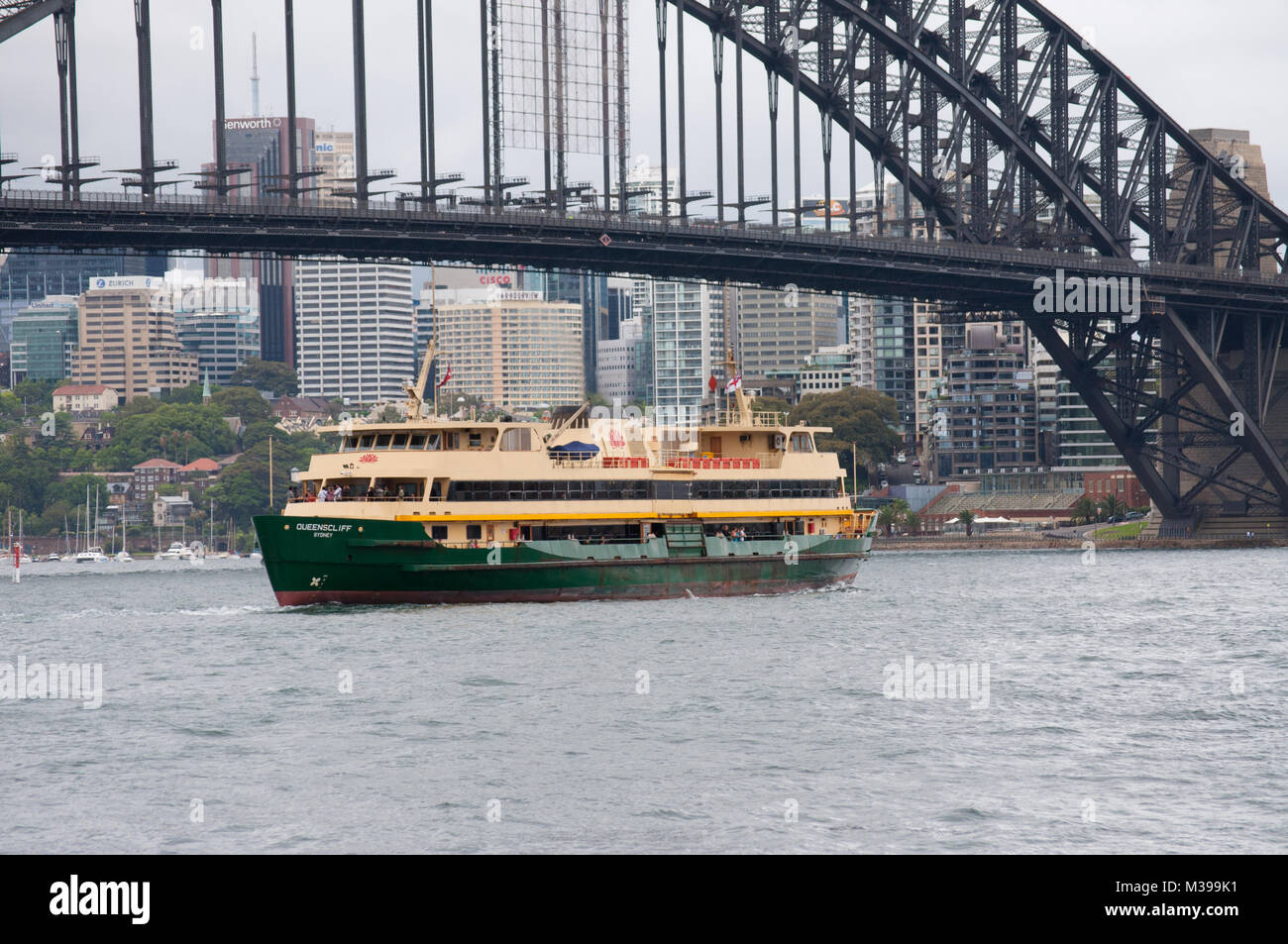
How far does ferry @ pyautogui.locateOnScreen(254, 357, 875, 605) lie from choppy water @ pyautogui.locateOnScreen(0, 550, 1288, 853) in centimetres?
165

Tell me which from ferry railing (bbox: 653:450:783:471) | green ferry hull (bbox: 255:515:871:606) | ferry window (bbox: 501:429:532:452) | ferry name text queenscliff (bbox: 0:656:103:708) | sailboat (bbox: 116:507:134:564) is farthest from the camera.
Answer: sailboat (bbox: 116:507:134:564)

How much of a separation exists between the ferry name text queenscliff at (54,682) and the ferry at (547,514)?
9.39 m

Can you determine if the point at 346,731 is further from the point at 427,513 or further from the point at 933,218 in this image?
the point at 933,218

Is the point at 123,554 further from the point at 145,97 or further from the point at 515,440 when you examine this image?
the point at 515,440

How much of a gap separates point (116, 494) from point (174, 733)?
179 meters

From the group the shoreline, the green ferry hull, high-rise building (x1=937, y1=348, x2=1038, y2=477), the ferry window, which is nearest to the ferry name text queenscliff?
the green ferry hull

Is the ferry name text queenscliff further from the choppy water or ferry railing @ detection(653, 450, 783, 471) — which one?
ferry railing @ detection(653, 450, 783, 471)

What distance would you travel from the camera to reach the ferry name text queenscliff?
106 ft

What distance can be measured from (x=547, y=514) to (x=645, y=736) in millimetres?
25740

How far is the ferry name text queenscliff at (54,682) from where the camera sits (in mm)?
32438

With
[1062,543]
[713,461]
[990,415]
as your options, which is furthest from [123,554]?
[713,461]

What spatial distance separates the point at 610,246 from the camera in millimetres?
78875

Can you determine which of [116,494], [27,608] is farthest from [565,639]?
[116,494]
